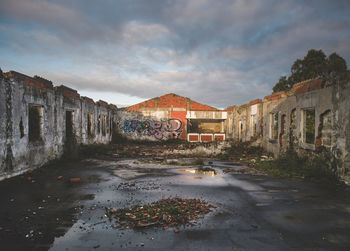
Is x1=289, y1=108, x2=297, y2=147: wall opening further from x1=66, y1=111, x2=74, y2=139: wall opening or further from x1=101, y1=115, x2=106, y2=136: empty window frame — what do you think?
x1=101, y1=115, x2=106, y2=136: empty window frame

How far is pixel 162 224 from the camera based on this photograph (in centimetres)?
386

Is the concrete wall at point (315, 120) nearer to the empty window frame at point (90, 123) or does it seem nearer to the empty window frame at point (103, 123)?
the empty window frame at point (90, 123)

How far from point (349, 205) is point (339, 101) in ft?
11.1

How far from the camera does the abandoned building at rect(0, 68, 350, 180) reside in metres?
6.78

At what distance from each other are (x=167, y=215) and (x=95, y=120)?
1281cm

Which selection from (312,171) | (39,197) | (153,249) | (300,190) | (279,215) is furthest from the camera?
(312,171)

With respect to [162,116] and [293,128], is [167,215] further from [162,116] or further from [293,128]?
[162,116]

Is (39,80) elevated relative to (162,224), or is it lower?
elevated

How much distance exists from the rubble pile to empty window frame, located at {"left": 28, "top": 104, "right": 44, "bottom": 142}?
6045 millimetres

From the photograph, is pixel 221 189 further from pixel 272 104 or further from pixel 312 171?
pixel 272 104

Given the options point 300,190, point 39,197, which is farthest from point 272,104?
point 39,197

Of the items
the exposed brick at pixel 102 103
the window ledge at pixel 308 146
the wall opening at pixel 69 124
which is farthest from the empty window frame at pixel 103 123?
the window ledge at pixel 308 146

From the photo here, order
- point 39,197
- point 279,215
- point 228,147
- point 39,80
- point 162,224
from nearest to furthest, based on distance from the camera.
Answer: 1. point 162,224
2. point 279,215
3. point 39,197
4. point 39,80
5. point 228,147

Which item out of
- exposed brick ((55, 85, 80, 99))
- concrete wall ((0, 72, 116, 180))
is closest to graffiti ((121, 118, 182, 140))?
concrete wall ((0, 72, 116, 180))
